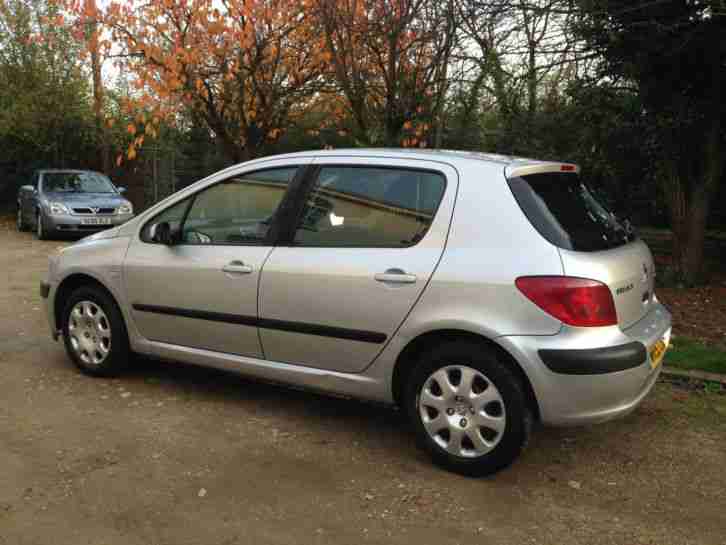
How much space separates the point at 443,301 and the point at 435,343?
10.3 inches

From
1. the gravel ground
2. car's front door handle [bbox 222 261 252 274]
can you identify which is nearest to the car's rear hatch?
the gravel ground

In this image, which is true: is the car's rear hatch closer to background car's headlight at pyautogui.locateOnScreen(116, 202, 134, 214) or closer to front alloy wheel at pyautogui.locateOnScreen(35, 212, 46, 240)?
background car's headlight at pyautogui.locateOnScreen(116, 202, 134, 214)

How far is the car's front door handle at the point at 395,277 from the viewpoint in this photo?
12.9 feet

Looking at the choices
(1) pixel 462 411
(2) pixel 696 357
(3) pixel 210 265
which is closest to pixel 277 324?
(3) pixel 210 265

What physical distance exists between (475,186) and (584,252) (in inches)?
25.7

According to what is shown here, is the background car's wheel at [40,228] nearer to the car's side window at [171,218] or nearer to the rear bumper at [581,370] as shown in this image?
the car's side window at [171,218]

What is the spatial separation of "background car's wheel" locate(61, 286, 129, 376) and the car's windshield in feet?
36.7

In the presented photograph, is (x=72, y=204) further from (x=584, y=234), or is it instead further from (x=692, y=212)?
(x=584, y=234)

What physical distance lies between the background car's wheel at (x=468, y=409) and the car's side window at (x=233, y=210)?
1.41 metres

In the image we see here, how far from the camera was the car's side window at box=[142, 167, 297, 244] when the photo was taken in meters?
4.64

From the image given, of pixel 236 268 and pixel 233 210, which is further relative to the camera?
pixel 233 210

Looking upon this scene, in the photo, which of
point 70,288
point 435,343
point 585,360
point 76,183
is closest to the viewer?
point 585,360

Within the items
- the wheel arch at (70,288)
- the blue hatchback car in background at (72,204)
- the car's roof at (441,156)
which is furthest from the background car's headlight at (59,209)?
the car's roof at (441,156)

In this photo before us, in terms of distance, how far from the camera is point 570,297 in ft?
11.7
